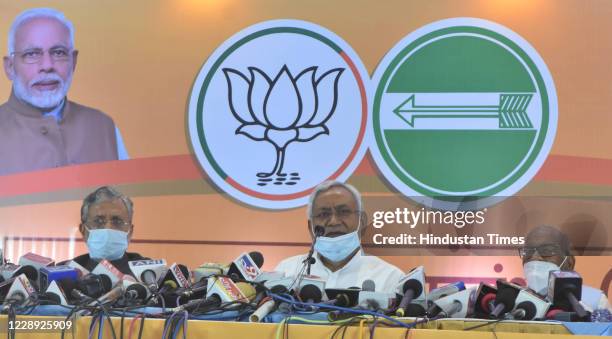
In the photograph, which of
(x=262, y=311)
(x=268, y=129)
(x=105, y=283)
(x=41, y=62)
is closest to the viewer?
(x=262, y=311)

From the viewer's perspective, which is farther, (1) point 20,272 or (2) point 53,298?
(1) point 20,272

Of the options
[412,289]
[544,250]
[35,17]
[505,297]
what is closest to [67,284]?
[412,289]

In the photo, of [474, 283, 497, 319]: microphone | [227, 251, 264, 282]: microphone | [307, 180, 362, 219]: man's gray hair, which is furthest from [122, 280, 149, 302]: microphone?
[307, 180, 362, 219]: man's gray hair

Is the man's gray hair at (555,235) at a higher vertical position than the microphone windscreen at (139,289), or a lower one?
higher

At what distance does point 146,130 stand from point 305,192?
3.85ft

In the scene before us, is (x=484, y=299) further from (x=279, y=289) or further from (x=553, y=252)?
(x=553, y=252)

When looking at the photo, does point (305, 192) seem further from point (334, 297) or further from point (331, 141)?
point (334, 297)

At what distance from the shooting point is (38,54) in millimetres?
4945

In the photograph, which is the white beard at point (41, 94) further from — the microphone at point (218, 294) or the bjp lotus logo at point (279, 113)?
the microphone at point (218, 294)

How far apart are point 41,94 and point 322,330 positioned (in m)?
3.62

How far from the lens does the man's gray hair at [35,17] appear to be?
488 centimetres

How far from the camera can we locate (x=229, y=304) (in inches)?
87.9

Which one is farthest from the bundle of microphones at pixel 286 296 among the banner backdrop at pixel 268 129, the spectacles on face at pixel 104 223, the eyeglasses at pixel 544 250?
the banner backdrop at pixel 268 129

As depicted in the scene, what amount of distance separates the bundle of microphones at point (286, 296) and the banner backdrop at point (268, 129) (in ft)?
6.13
